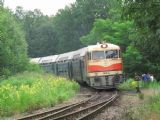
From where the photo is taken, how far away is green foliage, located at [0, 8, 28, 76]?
118 feet

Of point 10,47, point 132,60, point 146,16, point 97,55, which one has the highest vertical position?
point 10,47

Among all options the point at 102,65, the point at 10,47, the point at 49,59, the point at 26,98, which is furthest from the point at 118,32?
the point at 26,98

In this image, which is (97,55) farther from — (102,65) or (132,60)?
(132,60)

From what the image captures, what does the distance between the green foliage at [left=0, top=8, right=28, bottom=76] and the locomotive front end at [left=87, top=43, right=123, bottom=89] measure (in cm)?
724

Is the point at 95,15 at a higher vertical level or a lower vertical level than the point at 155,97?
higher

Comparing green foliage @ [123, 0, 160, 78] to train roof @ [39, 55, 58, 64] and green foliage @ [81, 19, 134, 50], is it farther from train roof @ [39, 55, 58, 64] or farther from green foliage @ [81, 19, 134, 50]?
train roof @ [39, 55, 58, 64]

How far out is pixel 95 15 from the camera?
83000mm

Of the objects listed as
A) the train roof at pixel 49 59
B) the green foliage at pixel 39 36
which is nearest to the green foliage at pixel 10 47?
the train roof at pixel 49 59

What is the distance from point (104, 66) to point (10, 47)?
11.1 meters

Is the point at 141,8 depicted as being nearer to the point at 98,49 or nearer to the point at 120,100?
the point at 120,100

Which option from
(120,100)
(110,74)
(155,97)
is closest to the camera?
(155,97)

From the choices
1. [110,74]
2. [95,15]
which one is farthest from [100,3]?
[110,74]

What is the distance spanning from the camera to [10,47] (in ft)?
126

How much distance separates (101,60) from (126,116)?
48.4 ft
